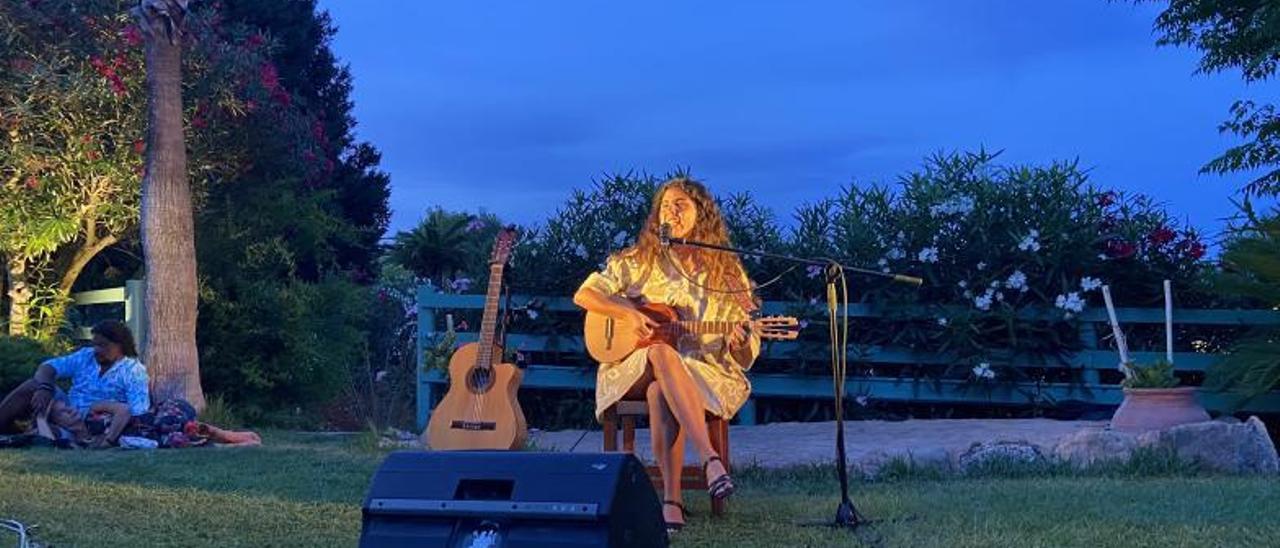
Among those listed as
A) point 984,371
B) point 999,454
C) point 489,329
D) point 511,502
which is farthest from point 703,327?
point 984,371

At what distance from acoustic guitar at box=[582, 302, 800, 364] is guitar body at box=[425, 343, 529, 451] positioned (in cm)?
118

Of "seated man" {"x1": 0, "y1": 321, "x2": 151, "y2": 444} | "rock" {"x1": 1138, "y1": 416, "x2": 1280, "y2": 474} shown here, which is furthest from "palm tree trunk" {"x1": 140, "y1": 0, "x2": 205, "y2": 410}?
"rock" {"x1": 1138, "y1": 416, "x2": 1280, "y2": 474}

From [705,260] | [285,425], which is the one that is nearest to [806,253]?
[705,260]

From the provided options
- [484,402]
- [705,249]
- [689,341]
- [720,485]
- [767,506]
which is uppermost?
[705,249]

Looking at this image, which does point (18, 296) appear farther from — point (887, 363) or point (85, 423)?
point (887, 363)

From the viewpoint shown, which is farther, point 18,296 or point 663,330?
point 18,296

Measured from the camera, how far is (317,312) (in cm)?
1052

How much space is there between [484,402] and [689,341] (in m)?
1.52

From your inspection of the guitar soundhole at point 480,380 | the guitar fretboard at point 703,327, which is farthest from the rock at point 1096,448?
the guitar soundhole at point 480,380

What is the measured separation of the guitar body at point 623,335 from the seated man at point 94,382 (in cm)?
370

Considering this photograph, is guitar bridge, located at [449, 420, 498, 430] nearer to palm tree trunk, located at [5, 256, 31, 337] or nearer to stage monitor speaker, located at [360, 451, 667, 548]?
stage monitor speaker, located at [360, 451, 667, 548]

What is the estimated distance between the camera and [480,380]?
5.96m

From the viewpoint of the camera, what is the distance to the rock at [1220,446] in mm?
5664

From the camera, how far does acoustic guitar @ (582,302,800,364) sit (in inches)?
183
